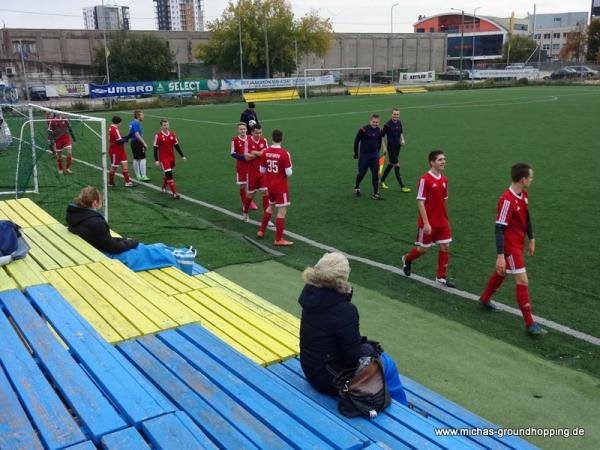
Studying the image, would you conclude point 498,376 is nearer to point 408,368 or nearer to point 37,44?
point 408,368

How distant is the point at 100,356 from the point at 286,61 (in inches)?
2548

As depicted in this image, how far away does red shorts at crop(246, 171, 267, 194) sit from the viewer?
11523 mm

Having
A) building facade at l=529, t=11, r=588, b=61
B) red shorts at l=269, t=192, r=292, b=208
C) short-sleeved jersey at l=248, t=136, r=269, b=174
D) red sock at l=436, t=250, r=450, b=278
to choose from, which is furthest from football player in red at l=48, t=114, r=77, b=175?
building facade at l=529, t=11, r=588, b=61

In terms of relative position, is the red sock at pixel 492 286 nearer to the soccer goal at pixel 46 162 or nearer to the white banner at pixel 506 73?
the soccer goal at pixel 46 162

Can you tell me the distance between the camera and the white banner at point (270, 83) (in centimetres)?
4941

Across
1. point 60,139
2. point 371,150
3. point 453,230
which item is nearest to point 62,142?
point 60,139

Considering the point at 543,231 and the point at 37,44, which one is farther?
the point at 37,44

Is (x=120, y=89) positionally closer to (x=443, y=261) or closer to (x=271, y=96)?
(x=271, y=96)

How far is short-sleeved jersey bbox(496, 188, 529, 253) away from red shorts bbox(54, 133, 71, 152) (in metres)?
13.0

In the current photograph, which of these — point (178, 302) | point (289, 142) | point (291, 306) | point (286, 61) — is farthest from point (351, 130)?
point (286, 61)

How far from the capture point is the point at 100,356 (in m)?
4.13

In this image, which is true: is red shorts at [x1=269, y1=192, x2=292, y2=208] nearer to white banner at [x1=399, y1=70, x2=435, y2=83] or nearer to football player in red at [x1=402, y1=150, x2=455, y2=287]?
football player in red at [x1=402, y1=150, x2=455, y2=287]

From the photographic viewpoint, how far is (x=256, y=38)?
6419 cm

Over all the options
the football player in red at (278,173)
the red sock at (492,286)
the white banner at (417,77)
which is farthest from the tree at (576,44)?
the red sock at (492,286)
